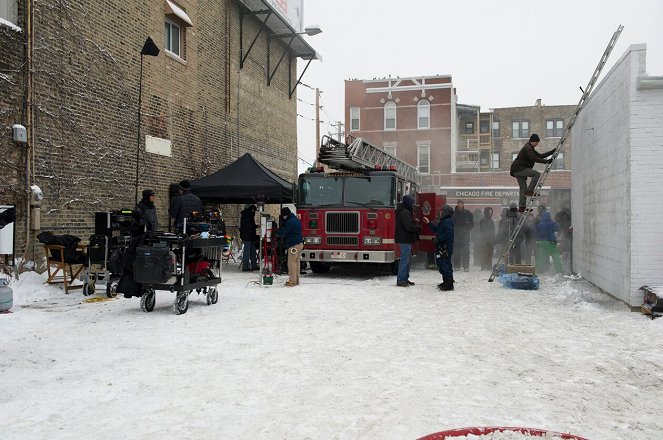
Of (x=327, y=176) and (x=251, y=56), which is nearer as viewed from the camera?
(x=327, y=176)

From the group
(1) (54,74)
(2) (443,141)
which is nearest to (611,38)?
(1) (54,74)

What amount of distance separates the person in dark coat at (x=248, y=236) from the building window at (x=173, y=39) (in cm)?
566

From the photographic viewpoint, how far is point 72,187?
12.2 meters

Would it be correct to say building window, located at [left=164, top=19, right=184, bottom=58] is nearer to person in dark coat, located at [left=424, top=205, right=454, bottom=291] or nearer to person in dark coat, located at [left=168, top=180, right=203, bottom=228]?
person in dark coat, located at [left=168, top=180, right=203, bottom=228]

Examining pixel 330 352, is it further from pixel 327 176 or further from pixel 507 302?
pixel 327 176

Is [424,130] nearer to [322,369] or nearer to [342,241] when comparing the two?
[342,241]

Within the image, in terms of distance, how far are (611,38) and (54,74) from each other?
36.6 ft

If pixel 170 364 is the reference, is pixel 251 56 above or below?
above

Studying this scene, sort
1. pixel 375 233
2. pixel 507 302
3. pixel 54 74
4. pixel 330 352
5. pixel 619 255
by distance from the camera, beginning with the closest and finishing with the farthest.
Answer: pixel 330 352 → pixel 619 255 → pixel 507 302 → pixel 54 74 → pixel 375 233

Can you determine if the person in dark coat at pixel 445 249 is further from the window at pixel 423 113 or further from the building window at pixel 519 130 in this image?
the building window at pixel 519 130

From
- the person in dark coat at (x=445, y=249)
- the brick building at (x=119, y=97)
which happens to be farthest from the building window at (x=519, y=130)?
the person in dark coat at (x=445, y=249)

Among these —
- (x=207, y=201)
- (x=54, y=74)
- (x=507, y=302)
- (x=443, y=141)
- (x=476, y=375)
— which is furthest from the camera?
(x=443, y=141)

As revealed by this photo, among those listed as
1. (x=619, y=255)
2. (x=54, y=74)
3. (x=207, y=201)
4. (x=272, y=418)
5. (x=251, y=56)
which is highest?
(x=251, y=56)

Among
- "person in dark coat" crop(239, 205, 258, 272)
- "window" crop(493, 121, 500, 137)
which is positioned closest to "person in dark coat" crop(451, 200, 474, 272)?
"person in dark coat" crop(239, 205, 258, 272)
